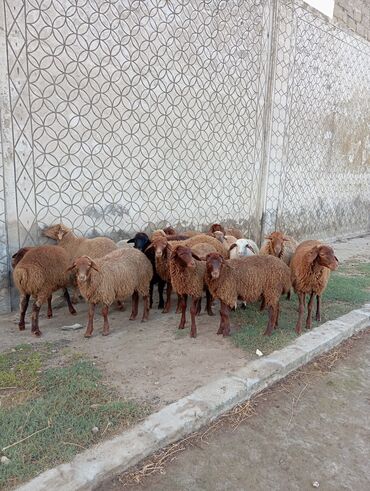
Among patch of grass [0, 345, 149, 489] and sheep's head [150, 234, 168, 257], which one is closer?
patch of grass [0, 345, 149, 489]

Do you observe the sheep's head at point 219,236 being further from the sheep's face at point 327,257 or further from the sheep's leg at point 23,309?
the sheep's leg at point 23,309

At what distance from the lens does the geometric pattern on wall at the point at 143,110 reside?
4.88 metres

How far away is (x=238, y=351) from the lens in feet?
13.2

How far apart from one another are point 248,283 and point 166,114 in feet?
10.4

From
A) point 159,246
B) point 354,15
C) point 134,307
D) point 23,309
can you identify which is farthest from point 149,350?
point 354,15

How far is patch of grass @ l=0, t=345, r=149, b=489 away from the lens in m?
2.40

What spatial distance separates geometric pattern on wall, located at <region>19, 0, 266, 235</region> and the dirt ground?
4.67 feet

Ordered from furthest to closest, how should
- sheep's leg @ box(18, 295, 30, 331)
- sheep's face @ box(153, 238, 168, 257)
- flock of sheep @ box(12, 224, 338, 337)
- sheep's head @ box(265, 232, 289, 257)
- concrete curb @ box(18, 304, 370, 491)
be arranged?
sheep's head @ box(265, 232, 289, 257)
sheep's face @ box(153, 238, 168, 257)
sheep's leg @ box(18, 295, 30, 331)
flock of sheep @ box(12, 224, 338, 337)
concrete curb @ box(18, 304, 370, 491)

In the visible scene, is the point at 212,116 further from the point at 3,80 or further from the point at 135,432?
the point at 135,432

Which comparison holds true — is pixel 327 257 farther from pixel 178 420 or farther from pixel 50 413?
pixel 50 413

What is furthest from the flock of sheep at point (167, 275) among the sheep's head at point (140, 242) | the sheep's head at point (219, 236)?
the sheep's head at point (219, 236)

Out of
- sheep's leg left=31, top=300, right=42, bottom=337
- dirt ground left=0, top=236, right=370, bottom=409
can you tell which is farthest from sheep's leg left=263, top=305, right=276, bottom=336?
sheep's leg left=31, top=300, right=42, bottom=337

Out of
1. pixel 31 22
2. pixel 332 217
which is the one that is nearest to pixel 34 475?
pixel 31 22

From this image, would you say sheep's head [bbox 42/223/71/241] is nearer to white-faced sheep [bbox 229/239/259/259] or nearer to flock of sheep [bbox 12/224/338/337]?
flock of sheep [bbox 12/224/338/337]
